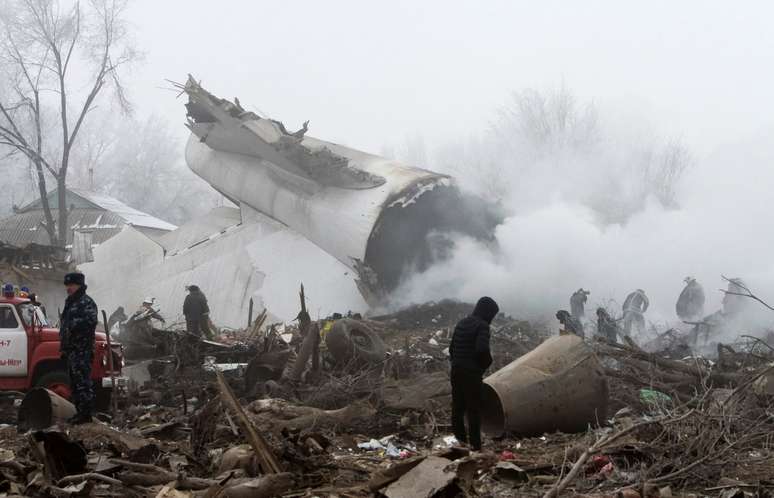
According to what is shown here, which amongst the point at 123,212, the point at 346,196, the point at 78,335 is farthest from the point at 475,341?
the point at 123,212

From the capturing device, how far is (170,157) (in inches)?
2677

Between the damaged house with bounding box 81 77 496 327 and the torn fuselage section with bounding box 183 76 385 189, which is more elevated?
the torn fuselage section with bounding box 183 76 385 189

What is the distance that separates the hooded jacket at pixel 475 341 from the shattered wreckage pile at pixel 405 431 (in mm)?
657

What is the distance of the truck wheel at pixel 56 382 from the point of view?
9.01 m

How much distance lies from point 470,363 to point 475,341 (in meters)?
0.19

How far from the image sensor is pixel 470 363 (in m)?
6.57

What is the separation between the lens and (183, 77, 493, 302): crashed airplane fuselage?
55.9ft

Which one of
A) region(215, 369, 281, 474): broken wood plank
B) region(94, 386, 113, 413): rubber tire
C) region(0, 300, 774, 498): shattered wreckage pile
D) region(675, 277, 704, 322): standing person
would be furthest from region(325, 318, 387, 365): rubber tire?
region(675, 277, 704, 322): standing person

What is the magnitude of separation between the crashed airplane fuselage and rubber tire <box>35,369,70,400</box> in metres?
8.31

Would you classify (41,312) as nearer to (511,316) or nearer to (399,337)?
(399,337)

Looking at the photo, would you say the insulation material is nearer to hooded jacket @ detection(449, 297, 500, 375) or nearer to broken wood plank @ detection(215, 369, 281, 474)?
hooded jacket @ detection(449, 297, 500, 375)

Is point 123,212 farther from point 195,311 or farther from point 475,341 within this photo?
point 475,341

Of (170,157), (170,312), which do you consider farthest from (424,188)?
(170,157)

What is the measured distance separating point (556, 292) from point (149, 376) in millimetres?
8780
